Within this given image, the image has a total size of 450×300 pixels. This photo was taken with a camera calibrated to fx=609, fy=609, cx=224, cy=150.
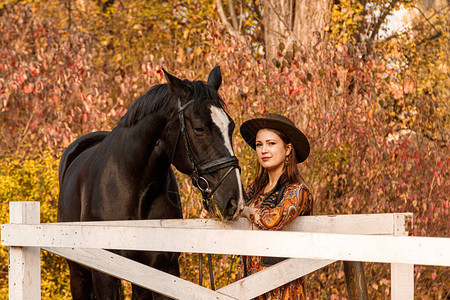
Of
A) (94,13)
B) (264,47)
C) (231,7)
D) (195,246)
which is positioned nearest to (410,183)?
(195,246)

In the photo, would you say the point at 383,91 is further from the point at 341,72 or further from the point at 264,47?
the point at 264,47

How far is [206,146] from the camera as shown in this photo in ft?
11.2

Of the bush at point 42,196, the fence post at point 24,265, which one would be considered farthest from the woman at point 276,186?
the bush at point 42,196

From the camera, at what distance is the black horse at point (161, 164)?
3.33m

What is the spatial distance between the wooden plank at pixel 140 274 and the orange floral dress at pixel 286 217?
0.72 metres

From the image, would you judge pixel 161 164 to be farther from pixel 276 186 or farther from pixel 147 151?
pixel 276 186

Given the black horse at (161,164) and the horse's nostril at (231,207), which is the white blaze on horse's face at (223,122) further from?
the horse's nostril at (231,207)

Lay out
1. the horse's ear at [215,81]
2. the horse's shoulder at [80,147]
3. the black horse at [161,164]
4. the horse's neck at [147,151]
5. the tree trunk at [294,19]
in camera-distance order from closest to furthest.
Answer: the black horse at [161,164] → the horse's neck at [147,151] → the horse's ear at [215,81] → the horse's shoulder at [80,147] → the tree trunk at [294,19]

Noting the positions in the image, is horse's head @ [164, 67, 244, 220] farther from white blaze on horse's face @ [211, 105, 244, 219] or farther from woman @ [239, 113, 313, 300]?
woman @ [239, 113, 313, 300]

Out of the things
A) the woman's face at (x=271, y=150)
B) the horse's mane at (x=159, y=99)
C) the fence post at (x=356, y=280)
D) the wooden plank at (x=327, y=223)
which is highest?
the horse's mane at (x=159, y=99)

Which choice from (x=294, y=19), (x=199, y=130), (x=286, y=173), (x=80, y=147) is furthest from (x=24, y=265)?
(x=294, y=19)

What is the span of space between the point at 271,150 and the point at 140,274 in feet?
3.94

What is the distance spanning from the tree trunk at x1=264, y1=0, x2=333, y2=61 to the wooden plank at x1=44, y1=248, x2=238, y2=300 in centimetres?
760

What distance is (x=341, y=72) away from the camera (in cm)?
698
